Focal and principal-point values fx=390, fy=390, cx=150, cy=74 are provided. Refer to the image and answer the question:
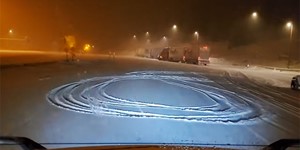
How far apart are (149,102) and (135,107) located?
0.95ft

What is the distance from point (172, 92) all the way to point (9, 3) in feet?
10.1

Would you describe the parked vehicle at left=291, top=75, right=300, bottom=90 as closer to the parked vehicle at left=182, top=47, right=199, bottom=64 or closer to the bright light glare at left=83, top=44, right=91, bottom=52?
the parked vehicle at left=182, top=47, right=199, bottom=64

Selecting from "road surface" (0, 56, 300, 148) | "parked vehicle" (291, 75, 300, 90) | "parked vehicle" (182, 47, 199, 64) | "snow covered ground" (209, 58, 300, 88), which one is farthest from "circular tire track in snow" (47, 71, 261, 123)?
"parked vehicle" (182, 47, 199, 64)

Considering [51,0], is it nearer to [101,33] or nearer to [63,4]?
[63,4]

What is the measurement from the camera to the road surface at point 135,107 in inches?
181

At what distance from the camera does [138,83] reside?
23.0 feet

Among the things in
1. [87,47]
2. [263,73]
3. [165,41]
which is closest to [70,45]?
[87,47]

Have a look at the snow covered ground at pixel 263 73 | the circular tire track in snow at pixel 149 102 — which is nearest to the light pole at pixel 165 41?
the circular tire track in snow at pixel 149 102

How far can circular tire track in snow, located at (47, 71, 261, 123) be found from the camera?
550 cm

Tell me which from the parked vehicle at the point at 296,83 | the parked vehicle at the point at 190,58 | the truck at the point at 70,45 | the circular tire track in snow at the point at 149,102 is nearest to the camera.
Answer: the circular tire track in snow at the point at 149,102

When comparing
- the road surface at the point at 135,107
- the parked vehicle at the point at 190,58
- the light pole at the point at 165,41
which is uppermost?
the light pole at the point at 165,41

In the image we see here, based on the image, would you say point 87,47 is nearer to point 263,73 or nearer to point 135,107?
point 135,107

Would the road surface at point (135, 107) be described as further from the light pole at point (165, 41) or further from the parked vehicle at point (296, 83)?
the light pole at point (165, 41)

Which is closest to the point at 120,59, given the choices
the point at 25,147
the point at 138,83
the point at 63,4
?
the point at 138,83
